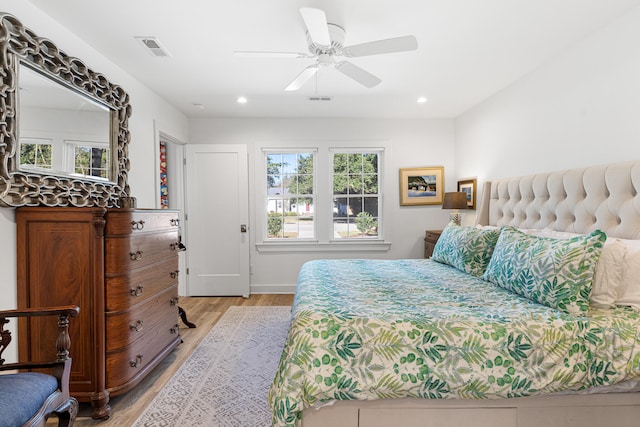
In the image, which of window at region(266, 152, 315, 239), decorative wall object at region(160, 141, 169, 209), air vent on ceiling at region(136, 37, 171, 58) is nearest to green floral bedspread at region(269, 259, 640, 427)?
air vent on ceiling at region(136, 37, 171, 58)

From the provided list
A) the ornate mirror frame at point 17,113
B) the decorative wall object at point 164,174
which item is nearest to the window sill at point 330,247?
the decorative wall object at point 164,174

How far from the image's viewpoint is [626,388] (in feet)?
4.89

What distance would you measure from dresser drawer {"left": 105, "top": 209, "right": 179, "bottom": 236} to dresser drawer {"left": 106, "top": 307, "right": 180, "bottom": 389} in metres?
0.74

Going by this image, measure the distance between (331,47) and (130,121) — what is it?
201 cm

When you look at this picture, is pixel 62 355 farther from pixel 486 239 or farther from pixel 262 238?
pixel 262 238

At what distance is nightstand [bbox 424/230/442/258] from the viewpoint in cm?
405

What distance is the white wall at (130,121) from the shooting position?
5.98 feet

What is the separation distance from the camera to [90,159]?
243cm

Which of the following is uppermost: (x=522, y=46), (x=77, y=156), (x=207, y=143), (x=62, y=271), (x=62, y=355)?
(x=522, y=46)

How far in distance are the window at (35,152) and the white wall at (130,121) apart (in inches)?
11.7

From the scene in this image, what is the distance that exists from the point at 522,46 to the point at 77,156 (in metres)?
3.40

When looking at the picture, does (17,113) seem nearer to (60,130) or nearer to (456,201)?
(60,130)

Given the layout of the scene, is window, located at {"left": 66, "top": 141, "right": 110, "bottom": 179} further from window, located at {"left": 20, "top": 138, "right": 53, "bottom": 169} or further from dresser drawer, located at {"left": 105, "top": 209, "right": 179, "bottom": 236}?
dresser drawer, located at {"left": 105, "top": 209, "right": 179, "bottom": 236}

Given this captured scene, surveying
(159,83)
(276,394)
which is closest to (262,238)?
(159,83)
